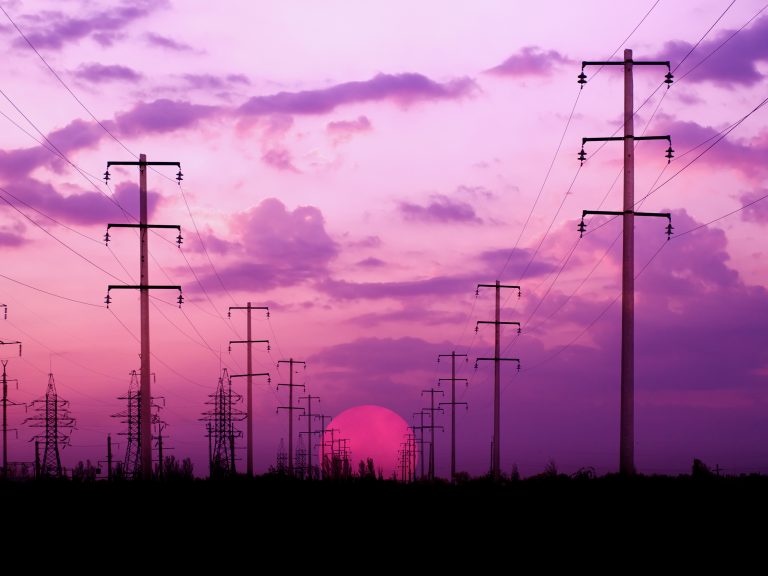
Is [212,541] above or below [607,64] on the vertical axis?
below

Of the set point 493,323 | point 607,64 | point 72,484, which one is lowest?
point 72,484

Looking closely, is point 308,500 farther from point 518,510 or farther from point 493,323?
point 493,323

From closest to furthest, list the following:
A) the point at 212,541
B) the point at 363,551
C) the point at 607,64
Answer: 1. the point at 363,551
2. the point at 212,541
3. the point at 607,64

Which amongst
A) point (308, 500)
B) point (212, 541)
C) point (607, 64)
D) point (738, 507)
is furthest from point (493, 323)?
point (212, 541)

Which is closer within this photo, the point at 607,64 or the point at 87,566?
the point at 87,566

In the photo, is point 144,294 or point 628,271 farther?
point 144,294

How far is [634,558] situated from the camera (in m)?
17.6

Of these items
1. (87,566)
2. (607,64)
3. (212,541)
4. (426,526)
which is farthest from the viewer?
(607,64)

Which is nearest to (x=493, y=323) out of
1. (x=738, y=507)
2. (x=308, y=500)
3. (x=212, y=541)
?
(x=308, y=500)

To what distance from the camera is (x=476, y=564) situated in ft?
58.2

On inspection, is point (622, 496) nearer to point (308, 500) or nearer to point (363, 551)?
point (308, 500)

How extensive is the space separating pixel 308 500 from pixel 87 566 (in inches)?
510

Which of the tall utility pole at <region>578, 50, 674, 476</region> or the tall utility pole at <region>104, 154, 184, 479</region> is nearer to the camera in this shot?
the tall utility pole at <region>578, 50, 674, 476</region>

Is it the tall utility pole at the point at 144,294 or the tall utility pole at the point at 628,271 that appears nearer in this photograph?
the tall utility pole at the point at 628,271
